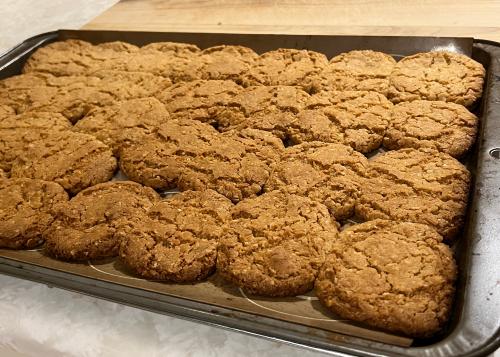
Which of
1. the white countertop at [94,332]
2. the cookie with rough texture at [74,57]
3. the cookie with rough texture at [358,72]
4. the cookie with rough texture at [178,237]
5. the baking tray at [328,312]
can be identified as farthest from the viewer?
the cookie with rough texture at [74,57]

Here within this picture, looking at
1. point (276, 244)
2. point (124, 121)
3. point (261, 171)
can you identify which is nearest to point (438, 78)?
point (261, 171)

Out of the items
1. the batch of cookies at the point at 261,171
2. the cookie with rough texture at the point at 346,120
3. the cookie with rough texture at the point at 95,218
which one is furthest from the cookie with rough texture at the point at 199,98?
the cookie with rough texture at the point at 95,218

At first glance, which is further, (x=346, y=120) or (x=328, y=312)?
(x=346, y=120)

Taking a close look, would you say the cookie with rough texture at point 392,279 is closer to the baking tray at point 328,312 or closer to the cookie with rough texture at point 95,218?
the baking tray at point 328,312

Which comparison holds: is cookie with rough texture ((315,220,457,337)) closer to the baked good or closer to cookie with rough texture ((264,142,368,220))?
cookie with rough texture ((264,142,368,220))

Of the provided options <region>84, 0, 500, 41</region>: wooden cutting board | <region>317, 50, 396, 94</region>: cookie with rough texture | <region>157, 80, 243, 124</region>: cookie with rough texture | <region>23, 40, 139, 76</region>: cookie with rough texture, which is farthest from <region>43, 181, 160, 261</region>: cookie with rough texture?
<region>84, 0, 500, 41</region>: wooden cutting board

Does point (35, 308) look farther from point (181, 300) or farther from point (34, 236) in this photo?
point (181, 300)

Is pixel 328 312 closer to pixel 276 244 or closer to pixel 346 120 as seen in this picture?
pixel 276 244
